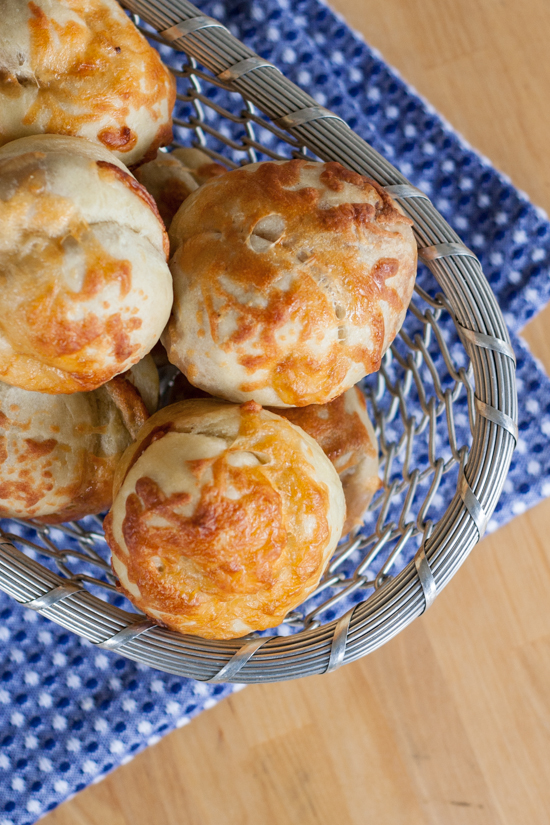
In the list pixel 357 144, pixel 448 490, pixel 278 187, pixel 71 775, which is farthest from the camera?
pixel 448 490

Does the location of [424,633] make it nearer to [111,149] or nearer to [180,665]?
[180,665]

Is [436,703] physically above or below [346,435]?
below

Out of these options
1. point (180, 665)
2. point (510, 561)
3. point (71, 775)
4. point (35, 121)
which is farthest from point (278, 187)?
point (71, 775)

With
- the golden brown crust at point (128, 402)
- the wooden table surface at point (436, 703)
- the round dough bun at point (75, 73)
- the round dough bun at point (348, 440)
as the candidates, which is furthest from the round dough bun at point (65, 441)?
the wooden table surface at point (436, 703)

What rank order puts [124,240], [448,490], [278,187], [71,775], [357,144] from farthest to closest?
1. [448,490]
2. [71,775]
3. [357,144]
4. [278,187]
5. [124,240]

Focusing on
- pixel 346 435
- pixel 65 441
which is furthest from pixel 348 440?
pixel 65 441

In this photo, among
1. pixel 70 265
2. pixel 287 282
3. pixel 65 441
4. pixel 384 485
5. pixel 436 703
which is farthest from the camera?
pixel 436 703

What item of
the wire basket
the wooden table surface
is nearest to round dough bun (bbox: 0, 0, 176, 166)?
the wire basket

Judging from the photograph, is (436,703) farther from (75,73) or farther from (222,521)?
(75,73)
